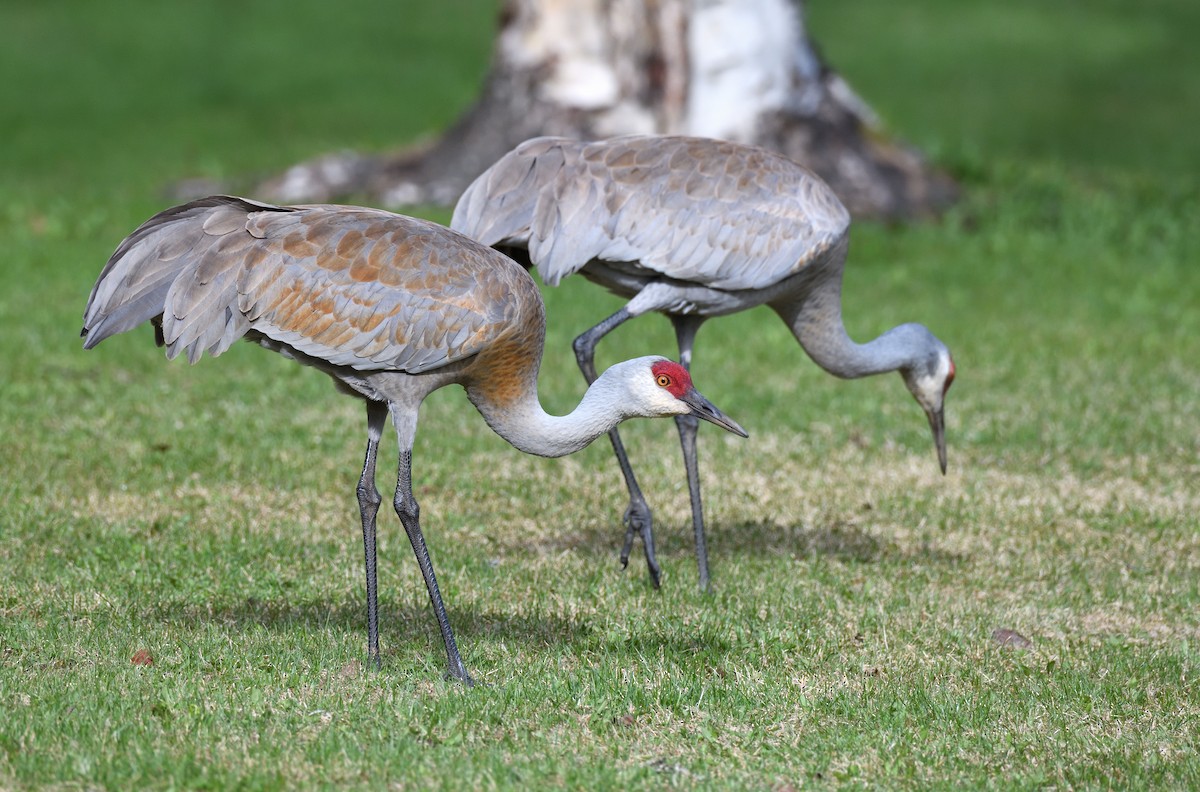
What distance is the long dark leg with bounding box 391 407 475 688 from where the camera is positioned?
4977 mm

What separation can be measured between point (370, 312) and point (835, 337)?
7.93 ft

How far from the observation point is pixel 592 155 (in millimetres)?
6277

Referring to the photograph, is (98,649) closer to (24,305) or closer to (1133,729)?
(1133,729)

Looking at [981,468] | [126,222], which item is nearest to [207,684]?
[981,468]

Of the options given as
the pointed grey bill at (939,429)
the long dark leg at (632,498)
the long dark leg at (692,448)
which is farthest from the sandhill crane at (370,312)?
the pointed grey bill at (939,429)

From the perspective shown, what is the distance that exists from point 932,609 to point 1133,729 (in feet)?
4.11

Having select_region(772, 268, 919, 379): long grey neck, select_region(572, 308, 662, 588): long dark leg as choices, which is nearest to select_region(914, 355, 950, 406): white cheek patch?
select_region(772, 268, 919, 379): long grey neck

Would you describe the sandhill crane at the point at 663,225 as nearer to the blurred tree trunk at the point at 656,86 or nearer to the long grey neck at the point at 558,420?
the long grey neck at the point at 558,420

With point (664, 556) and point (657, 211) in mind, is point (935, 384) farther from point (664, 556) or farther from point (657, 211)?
point (657, 211)

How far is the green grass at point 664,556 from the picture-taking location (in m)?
4.43

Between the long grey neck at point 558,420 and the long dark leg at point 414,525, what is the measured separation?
1.03 feet

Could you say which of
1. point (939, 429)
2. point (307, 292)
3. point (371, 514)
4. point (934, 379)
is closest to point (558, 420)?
point (371, 514)

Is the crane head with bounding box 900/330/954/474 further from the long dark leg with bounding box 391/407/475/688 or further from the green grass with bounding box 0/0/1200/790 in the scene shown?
the long dark leg with bounding box 391/407/475/688

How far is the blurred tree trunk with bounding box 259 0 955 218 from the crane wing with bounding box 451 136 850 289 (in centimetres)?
636
